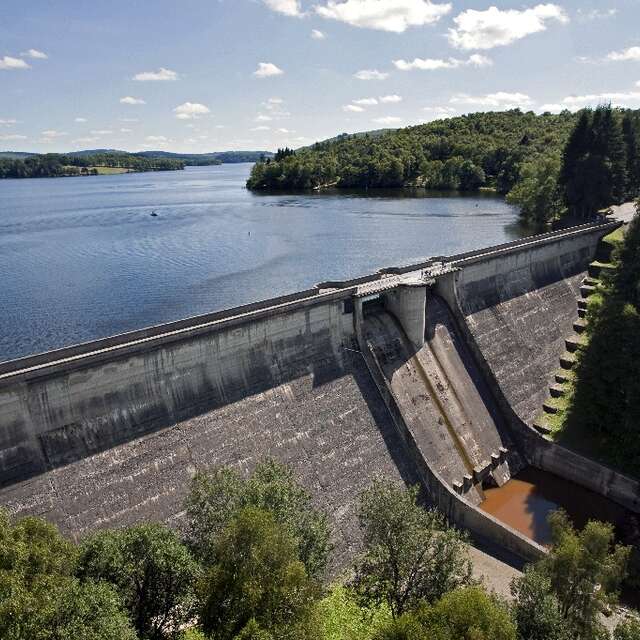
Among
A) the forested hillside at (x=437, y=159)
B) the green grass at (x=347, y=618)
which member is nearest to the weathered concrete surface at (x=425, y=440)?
the green grass at (x=347, y=618)

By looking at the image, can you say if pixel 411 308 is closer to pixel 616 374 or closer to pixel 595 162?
pixel 616 374

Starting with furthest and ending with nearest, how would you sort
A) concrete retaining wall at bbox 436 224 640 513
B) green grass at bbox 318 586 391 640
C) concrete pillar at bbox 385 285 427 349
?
concrete pillar at bbox 385 285 427 349
concrete retaining wall at bbox 436 224 640 513
green grass at bbox 318 586 391 640

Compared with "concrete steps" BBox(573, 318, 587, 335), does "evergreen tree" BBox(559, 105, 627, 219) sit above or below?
above

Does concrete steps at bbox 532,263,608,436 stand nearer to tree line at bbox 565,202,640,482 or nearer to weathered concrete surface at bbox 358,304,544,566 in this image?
tree line at bbox 565,202,640,482

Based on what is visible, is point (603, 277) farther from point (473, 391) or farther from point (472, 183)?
point (472, 183)

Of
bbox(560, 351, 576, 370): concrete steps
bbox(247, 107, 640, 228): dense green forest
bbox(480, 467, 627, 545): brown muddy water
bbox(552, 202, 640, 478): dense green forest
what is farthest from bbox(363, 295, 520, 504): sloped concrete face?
bbox(247, 107, 640, 228): dense green forest

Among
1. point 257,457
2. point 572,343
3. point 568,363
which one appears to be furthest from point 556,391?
point 257,457
